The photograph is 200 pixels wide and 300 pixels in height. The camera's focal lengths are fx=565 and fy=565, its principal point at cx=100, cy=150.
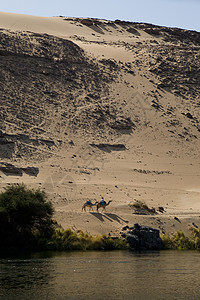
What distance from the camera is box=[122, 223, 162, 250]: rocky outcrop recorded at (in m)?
31.3

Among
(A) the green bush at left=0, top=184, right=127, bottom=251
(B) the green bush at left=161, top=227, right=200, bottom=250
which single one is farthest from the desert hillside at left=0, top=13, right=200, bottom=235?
(A) the green bush at left=0, top=184, right=127, bottom=251

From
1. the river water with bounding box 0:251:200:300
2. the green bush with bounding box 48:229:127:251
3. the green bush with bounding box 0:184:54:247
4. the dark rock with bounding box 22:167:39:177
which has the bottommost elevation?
the river water with bounding box 0:251:200:300

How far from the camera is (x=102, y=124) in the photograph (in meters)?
56.6

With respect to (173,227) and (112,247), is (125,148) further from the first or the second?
(112,247)

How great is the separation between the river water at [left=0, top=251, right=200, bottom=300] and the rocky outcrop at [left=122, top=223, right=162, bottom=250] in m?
2.53

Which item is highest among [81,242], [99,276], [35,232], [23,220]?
[23,220]

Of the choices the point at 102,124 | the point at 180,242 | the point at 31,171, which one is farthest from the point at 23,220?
the point at 102,124

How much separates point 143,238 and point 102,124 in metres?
26.3

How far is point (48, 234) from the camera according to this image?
102 ft

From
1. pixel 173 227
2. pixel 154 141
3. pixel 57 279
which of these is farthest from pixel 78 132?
pixel 57 279

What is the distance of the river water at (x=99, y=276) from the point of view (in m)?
19.5

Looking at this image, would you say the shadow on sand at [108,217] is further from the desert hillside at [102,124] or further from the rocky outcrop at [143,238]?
the rocky outcrop at [143,238]

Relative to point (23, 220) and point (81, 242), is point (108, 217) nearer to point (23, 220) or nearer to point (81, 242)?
point (81, 242)

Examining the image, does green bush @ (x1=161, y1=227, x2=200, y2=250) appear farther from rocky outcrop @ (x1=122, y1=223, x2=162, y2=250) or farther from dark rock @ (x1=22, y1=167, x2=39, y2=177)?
dark rock @ (x1=22, y1=167, x2=39, y2=177)
